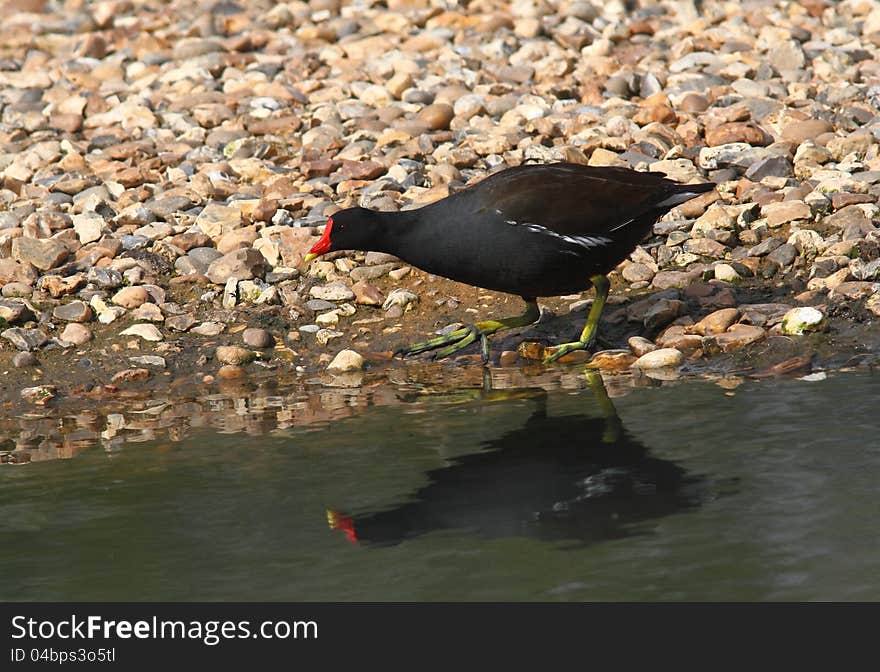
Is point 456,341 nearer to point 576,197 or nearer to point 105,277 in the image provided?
point 576,197

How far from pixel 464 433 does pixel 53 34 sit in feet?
33.9

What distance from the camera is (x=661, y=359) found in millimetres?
7676

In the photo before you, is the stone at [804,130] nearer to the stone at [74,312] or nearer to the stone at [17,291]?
the stone at [74,312]

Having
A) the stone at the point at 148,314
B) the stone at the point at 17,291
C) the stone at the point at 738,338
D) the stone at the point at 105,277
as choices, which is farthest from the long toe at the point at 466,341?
the stone at the point at 17,291

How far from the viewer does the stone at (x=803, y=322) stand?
7809 mm

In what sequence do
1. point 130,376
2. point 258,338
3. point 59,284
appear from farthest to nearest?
point 59,284
point 258,338
point 130,376

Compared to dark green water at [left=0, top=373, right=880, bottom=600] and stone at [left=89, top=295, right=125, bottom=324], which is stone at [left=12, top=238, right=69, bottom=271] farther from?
dark green water at [left=0, top=373, right=880, bottom=600]

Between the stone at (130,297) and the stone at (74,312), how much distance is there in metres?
0.20

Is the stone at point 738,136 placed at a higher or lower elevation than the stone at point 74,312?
higher

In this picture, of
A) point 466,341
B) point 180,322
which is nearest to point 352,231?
point 466,341

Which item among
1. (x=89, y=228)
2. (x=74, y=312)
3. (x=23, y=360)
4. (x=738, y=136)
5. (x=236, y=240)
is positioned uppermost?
(x=738, y=136)

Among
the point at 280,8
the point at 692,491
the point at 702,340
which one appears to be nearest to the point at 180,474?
the point at 692,491

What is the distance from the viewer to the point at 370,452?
6.43 meters

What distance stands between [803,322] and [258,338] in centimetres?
334
